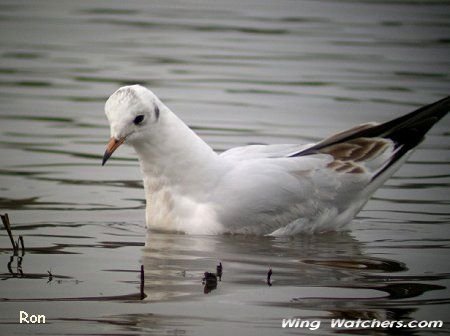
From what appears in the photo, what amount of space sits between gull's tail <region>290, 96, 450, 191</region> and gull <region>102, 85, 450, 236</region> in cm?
2

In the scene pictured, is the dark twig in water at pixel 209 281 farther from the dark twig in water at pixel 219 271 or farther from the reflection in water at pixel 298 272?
the dark twig in water at pixel 219 271

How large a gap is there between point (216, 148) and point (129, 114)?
3.66 metres

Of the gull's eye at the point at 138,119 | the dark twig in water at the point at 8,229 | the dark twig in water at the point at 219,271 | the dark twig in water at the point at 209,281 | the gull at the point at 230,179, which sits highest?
the gull's eye at the point at 138,119

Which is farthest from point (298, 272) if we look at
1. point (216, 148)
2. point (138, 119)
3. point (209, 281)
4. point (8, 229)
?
point (216, 148)

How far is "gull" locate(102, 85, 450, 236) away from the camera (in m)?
9.66

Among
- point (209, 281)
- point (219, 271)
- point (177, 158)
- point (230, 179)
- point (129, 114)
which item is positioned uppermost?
point (129, 114)

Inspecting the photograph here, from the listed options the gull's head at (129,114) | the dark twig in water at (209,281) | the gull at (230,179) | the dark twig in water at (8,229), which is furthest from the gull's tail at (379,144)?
the dark twig in water at (8,229)

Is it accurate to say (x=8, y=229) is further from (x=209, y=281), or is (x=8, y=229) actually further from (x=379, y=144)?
(x=379, y=144)

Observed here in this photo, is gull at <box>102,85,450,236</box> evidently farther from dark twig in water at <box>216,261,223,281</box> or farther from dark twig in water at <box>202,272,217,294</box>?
dark twig in water at <box>202,272,217,294</box>

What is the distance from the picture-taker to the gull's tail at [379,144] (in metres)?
10.3

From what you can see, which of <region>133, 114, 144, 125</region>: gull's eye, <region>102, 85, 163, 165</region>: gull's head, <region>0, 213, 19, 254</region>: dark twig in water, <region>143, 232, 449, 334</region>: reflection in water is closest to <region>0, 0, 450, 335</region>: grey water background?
<region>143, 232, 449, 334</region>: reflection in water

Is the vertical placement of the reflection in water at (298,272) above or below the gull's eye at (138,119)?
below

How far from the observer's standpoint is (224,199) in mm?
9664

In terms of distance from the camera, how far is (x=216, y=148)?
13094 millimetres
